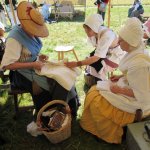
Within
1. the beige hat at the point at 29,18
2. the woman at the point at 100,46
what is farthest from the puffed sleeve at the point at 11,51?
the woman at the point at 100,46

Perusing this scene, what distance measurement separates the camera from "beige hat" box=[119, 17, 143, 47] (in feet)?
7.25

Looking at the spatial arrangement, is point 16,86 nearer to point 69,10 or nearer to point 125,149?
point 125,149

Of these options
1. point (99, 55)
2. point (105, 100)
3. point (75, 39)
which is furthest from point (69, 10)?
point (105, 100)

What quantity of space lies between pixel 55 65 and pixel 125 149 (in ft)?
4.09

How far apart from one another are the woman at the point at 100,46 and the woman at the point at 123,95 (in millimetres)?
437

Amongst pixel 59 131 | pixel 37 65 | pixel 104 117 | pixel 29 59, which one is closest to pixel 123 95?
pixel 104 117

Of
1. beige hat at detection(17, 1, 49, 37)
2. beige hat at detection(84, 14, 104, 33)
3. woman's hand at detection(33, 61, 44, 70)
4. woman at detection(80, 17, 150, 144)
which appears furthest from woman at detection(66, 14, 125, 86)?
beige hat at detection(17, 1, 49, 37)

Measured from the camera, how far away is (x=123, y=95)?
2430mm

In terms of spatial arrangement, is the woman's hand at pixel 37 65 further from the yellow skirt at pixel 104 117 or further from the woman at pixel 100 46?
the yellow skirt at pixel 104 117

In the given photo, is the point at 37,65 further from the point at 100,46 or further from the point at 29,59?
the point at 100,46

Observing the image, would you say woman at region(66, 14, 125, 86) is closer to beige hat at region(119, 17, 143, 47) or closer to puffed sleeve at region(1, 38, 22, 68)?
puffed sleeve at region(1, 38, 22, 68)

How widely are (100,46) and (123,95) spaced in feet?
2.74

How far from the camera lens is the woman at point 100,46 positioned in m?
2.99

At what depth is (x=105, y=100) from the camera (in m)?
2.52
